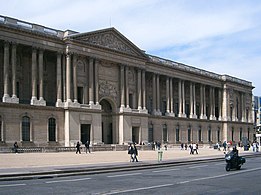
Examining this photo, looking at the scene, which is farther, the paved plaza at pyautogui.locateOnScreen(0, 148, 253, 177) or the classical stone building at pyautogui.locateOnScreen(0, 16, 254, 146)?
the classical stone building at pyautogui.locateOnScreen(0, 16, 254, 146)

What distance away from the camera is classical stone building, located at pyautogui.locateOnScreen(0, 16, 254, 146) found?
178 ft

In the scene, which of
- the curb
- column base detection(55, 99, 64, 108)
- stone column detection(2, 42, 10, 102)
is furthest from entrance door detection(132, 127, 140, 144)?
the curb

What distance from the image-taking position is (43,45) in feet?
188

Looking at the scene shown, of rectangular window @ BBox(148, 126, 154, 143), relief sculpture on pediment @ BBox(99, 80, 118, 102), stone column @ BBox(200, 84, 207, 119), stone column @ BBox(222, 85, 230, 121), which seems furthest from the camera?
stone column @ BBox(222, 85, 230, 121)

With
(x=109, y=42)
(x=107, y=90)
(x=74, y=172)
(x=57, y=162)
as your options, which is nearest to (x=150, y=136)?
(x=107, y=90)

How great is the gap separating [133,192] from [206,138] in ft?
257

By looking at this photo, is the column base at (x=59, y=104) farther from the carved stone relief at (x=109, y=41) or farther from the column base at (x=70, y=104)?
the carved stone relief at (x=109, y=41)

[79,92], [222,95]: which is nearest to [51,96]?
[79,92]

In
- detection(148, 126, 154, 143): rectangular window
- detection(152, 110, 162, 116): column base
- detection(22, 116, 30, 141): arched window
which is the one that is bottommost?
detection(148, 126, 154, 143): rectangular window

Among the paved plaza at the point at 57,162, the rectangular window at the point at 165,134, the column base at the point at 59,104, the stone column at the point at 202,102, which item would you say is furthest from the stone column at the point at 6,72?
the stone column at the point at 202,102

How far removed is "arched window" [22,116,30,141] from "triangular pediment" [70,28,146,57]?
46.5 feet

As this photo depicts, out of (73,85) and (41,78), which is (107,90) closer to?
(73,85)

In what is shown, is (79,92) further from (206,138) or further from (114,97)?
(206,138)

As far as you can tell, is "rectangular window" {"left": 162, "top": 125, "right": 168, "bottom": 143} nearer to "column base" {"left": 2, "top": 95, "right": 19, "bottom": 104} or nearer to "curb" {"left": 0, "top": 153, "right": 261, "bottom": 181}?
"column base" {"left": 2, "top": 95, "right": 19, "bottom": 104}
